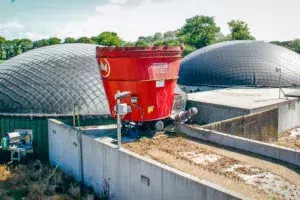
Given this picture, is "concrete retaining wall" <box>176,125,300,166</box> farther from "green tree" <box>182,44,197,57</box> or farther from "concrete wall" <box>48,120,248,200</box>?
"green tree" <box>182,44,197,57</box>

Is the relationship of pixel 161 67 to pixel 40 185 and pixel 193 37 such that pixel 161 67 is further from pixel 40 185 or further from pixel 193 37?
pixel 193 37

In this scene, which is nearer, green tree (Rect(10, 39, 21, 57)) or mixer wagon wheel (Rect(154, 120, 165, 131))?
mixer wagon wheel (Rect(154, 120, 165, 131))

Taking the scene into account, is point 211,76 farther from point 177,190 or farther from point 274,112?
point 177,190

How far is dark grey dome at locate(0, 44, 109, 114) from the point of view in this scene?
55.1ft

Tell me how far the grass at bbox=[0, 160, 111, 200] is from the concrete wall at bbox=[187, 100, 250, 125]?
30.9 feet

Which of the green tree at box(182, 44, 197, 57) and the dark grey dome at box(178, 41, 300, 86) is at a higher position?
the green tree at box(182, 44, 197, 57)

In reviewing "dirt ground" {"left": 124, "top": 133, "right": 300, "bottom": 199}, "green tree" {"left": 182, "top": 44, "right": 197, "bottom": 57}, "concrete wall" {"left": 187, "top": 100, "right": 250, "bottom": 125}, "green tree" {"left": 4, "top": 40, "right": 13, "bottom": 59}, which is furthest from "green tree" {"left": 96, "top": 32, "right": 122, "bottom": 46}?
"dirt ground" {"left": 124, "top": 133, "right": 300, "bottom": 199}

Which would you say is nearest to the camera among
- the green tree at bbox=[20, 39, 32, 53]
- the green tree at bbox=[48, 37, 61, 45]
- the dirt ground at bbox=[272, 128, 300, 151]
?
the dirt ground at bbox=[272, 128, 300, 151]

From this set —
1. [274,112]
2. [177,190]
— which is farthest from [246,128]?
[177,190]

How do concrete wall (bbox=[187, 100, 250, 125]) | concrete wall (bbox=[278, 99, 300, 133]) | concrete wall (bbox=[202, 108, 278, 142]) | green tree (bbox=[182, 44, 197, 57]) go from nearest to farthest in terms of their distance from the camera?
1. concrete wall (bbox=[202, 108, 278, 142])
2. concrete wall (bbox=[187, 100, 250, 125])
3. concrete wall (bbox=[278, 99, 300, 133])
4. green tree (bbox=[182, 44, 197, 57])

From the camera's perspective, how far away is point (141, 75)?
450 inches

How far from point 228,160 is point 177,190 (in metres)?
2.75

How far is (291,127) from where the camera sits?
868 inches

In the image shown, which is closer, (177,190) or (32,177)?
(177,190)
